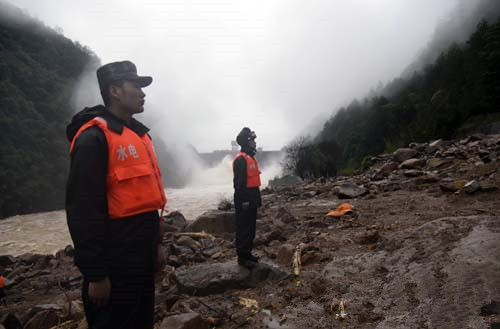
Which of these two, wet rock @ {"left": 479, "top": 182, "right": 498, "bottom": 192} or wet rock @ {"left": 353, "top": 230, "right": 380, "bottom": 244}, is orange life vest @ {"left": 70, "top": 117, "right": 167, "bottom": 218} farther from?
wet rock @ {"left": 479, "top": 182, "right": 498, "bottom": 192}

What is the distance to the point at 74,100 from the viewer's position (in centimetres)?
5419

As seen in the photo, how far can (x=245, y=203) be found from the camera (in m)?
4.18

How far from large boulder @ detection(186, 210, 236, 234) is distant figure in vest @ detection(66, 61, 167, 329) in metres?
5.93

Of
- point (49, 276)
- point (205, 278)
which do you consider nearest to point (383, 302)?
point (205, 278)

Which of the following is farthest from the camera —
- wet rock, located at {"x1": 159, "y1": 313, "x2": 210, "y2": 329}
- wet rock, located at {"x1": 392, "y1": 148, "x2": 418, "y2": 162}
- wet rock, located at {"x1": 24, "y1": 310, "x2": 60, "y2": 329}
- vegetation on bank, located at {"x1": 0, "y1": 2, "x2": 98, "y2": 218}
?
vegetation on bank, located at {"x1": 0, "y1": 2, "x2": 98, "y2": 218}

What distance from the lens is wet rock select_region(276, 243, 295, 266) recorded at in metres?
4.67

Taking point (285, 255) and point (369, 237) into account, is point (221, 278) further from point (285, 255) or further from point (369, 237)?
point (369, 237)

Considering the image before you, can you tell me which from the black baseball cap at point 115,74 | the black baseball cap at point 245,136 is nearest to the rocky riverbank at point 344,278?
the black baseball cap at point 245,136

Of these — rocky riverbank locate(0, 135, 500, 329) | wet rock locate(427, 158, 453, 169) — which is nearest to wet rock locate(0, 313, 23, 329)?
rocky riverbank locate(0, 135, 500, 329)

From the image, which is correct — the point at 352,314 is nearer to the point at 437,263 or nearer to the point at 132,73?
the point at 437,263

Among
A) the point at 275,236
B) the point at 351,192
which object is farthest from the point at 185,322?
the point at 351,192

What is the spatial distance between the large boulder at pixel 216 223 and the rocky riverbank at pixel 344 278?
0.63 metres

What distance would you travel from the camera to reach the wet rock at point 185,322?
277 centimetres

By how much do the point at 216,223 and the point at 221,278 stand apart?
153 inches
